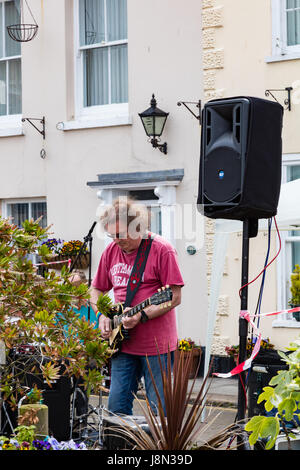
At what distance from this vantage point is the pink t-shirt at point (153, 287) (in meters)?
5.51

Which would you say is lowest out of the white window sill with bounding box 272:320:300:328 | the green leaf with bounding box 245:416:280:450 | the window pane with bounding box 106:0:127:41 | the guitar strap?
the white window sill with bounding box 272:320:300:328

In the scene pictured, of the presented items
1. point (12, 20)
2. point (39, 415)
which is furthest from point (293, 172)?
point (39, 415)

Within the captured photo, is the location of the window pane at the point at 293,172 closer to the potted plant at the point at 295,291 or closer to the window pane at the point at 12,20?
the potted plant at the point at 295,291

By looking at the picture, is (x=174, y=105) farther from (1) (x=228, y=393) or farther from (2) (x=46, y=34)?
(1) (x=228, y=393)

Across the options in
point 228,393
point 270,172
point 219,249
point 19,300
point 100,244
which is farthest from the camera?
point 100,244

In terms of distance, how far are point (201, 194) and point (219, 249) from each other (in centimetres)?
240

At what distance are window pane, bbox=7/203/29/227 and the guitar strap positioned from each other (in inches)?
268

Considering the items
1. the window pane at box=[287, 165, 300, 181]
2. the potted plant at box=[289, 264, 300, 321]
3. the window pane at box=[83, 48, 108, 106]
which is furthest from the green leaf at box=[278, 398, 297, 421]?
the window pane at box=[83, 48, 108, 106]

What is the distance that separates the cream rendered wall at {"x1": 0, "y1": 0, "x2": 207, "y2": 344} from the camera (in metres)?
10.5

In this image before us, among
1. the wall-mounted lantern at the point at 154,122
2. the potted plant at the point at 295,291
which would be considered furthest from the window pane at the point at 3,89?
the potted plant at the point at 295,291

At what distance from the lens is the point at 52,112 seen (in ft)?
38.3

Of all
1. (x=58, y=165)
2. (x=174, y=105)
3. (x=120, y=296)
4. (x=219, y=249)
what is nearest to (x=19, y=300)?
(x=120, y=296)

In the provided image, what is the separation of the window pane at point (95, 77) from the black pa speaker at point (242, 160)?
6231 mm

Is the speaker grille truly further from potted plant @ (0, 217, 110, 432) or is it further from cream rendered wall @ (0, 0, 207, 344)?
cream rendered wall @ (0, 0, 207, 344)
